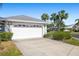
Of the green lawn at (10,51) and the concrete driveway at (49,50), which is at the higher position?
the green lawn at (10,51)

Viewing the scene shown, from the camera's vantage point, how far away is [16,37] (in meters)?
18.0

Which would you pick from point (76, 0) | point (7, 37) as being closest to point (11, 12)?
point (7, 37)

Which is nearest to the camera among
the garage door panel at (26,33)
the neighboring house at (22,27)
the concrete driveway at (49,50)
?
the concrete driveway at (49,50)

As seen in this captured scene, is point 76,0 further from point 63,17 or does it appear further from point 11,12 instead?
point 63,17

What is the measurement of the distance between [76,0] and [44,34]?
1078 centimetres

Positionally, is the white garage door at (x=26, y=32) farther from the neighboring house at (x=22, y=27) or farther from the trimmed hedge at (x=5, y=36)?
the trimmed hedge at (x=5, y=36)

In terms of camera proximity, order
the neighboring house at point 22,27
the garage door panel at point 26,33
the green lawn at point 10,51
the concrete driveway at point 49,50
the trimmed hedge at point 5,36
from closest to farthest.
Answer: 1. the green lawn at point 10,51
2. the concrete driveway at point 49,50
3. the trimmed hedge at point 5,36
4. the neighboring house at point 22,27
5. the garage door panel at point 26,33

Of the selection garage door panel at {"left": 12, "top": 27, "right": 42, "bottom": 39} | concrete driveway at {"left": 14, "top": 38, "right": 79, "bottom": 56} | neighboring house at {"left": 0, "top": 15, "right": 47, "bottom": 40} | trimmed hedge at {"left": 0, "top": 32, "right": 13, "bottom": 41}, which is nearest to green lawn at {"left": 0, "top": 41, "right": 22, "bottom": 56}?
concrete driveway at {"left": 14, "top": 38, "right": 79, "bottom": 56}

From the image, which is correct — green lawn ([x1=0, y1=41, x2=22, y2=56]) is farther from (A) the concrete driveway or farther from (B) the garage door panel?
(B) the garage door panel

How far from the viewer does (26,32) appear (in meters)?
19.0

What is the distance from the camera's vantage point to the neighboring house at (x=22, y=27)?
17.3m

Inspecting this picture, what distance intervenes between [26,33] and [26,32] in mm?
130

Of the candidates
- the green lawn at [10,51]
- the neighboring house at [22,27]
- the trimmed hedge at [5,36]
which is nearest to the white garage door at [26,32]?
the neighboring house at [22,27]

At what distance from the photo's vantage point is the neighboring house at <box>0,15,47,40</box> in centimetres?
1731
